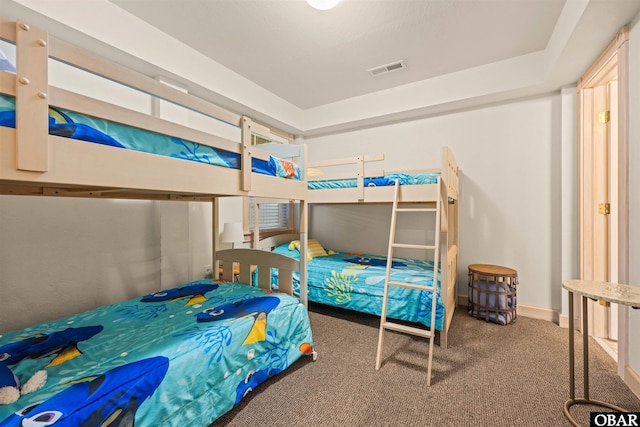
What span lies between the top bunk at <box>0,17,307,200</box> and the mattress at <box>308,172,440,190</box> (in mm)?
1382

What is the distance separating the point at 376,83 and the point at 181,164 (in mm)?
2870

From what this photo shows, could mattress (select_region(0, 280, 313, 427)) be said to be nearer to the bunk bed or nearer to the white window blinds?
the bunk bed

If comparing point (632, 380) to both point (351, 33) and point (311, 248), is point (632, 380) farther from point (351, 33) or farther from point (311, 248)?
point (351, 33)

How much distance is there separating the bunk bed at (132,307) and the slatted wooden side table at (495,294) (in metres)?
1.92

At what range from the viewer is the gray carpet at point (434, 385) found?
1.56 metres

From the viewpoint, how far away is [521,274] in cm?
313

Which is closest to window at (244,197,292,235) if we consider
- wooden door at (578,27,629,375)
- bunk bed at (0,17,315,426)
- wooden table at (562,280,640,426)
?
bunk bed at (0,17,315,426)

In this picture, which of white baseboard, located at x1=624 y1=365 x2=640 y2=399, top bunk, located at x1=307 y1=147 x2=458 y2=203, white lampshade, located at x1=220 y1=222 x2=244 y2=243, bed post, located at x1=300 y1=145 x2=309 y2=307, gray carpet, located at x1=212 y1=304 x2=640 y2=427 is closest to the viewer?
gray carpet, located at x1=212 y1=304 x2=640 y2=427

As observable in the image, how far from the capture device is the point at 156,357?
1260 millimetres

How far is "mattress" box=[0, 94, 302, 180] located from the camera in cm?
92

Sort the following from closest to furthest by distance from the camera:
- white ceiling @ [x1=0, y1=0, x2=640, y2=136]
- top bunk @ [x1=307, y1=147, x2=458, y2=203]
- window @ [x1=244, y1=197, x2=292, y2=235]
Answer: white ceiling @ [x1=0, y1=0, x2=640, y2=136] < top bunk @ [x1=307, y1=147, x2=458, y2=203] < window @ [x1=244, y1=197, x2=292, y2=235]

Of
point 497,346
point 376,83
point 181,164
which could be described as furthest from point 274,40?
point 497,346

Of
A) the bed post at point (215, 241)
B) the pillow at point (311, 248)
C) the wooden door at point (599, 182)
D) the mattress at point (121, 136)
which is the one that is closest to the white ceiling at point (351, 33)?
the wooden door at point (599, 182)

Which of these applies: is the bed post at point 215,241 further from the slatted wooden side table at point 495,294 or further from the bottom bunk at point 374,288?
the slatted wooden side table at point 495,294
